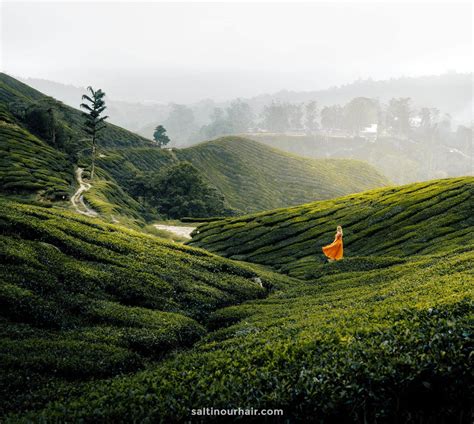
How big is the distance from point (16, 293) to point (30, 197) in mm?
45553

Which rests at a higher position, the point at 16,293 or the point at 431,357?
the point at 431,357

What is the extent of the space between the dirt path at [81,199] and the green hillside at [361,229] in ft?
55.4

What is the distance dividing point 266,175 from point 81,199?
372 feet

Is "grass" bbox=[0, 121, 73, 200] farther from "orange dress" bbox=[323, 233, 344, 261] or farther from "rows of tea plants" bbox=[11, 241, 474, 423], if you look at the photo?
"rows of tea plants" bbox=[11, 241, 474, 423]

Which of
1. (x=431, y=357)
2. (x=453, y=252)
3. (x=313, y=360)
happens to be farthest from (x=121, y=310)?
(x=453, y=252)

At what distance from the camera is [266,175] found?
172 m

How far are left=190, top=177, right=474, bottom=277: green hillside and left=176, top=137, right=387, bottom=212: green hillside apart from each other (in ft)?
262

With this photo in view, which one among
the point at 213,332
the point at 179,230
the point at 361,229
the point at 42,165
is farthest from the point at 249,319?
the point at 42,165

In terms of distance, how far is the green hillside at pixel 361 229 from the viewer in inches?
1401

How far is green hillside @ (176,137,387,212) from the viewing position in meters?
153

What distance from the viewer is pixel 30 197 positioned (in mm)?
56656

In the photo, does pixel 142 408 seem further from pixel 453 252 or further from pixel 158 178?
pixel 158 178

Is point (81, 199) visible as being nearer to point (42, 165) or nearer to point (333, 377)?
point (42, 165)

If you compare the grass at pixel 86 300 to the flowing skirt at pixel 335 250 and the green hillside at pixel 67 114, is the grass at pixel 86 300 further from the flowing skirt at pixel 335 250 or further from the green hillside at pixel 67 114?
the green hillside at pixel 67 114
